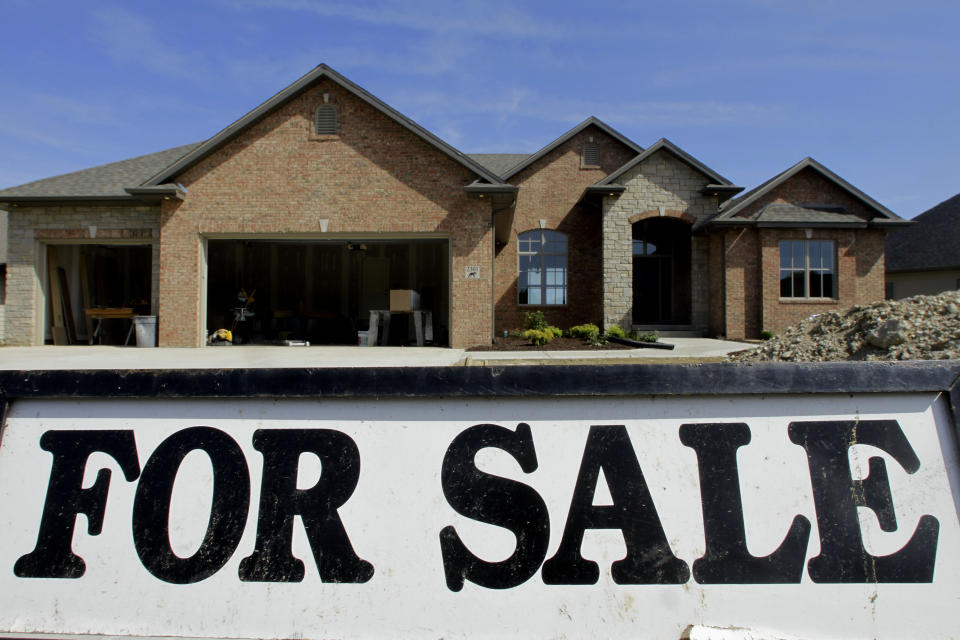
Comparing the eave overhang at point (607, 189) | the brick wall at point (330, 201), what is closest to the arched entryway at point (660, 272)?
the eave overhang at point (607, 189)

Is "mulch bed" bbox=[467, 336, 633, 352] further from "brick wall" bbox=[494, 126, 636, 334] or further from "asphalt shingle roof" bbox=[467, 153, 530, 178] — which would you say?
"asphalt shingle roof" bbox=[467, 153, 530, 178]

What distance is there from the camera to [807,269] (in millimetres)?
17578

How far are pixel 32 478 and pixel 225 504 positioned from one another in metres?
0.56

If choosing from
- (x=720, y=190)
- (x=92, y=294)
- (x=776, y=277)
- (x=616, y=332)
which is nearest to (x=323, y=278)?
(x=92, y=294)

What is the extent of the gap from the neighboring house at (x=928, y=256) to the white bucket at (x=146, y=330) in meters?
31.6

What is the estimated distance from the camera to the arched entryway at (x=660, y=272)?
2028 cm

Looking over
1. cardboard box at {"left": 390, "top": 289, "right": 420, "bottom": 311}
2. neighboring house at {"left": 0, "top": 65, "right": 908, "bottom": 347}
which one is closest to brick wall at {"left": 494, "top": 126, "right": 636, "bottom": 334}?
neighboring house at {"left": 0, "top": 65, "right": 908, "bottom": 347}

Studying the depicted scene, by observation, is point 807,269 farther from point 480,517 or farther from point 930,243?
point 480,517

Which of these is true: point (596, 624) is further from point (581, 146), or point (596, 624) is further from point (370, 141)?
point (581, 146)

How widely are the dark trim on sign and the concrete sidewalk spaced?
7519 mm

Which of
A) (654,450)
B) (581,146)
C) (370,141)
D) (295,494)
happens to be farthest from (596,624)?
(581,146)

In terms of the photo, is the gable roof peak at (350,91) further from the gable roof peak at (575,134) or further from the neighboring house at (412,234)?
the gable roof peak at (575,134)

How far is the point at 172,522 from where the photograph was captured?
5.15ft

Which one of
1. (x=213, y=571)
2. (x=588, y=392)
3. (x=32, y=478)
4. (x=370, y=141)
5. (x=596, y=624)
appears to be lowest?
(x=596, y=624)
